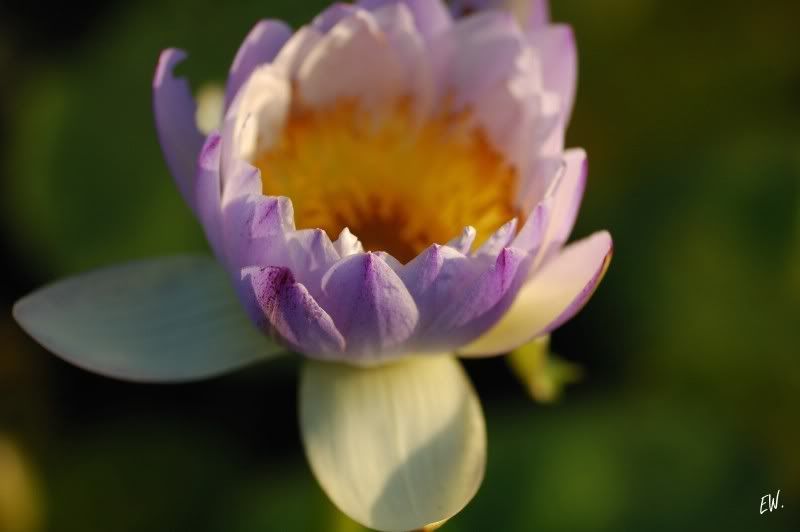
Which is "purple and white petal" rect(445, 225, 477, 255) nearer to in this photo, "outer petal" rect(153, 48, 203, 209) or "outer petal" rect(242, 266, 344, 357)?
"outer petal" rect(242, 266, 344, 357)

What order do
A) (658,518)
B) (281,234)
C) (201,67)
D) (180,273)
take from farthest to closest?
(201,67)
(658,518)
(180,273)
(281,234)

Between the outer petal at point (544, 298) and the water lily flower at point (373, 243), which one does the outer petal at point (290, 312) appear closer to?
the water lily flower at point (373, 243)

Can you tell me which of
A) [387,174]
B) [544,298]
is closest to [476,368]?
[387,174]

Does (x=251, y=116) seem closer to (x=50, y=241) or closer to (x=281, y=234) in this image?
(x=281, y=234)

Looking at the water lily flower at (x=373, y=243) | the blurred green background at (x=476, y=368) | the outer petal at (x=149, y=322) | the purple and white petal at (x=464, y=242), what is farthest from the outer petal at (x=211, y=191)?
the blurred green background at (x=476, y=368)

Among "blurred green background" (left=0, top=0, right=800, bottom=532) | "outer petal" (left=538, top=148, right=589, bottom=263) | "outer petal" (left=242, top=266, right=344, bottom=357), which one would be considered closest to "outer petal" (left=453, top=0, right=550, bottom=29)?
"outer petal" (left=538, top=148, right=589, bottom=263)

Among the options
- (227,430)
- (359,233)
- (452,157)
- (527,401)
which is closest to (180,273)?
(359,233)
